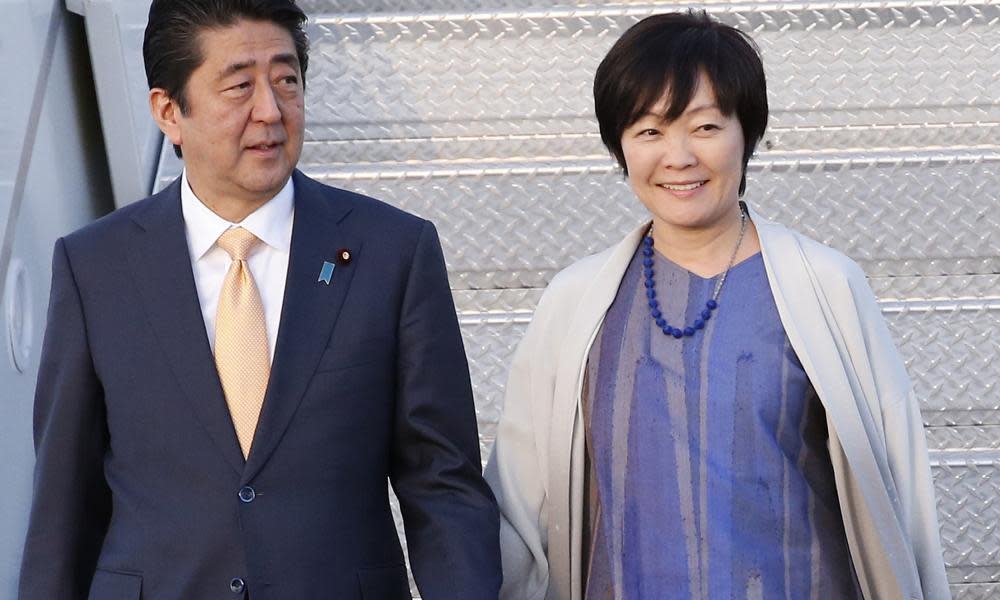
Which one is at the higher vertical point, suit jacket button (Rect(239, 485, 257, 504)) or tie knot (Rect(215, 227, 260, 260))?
tie knot (Rect(215, 227, 260, 260))

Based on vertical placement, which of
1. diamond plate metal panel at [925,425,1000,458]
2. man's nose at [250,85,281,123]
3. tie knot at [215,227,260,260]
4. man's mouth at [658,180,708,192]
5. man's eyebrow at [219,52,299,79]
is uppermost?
man's eyebrow at [219,52,299,79]

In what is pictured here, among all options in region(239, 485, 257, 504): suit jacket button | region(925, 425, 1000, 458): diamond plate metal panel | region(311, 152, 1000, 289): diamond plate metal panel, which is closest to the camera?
region(239, 485, 257, 504): suit jacket button

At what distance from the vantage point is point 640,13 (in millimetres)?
5148

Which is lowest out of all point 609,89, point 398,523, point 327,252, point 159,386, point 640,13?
point 398,523

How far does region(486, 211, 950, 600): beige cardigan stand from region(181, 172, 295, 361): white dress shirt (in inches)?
19.0

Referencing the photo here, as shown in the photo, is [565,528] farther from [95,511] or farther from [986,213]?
[986,213]

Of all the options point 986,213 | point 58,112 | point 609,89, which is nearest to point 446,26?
point 58,112

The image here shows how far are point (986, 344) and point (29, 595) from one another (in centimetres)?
254

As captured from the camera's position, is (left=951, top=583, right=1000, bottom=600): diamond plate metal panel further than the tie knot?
Yes

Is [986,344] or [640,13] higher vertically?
[640,13]

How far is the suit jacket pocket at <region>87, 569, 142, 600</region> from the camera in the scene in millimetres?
3141

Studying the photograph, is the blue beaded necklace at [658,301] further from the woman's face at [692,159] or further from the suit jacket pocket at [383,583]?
the suit jacket pocket at [383,583]

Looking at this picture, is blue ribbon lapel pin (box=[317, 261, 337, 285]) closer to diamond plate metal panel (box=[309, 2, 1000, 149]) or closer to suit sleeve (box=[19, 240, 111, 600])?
suit sleeve (box=[19, 240, 111, 600])

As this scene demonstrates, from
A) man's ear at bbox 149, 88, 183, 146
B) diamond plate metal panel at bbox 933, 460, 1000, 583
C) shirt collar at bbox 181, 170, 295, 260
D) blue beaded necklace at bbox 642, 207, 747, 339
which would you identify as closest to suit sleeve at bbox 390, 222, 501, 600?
shirt collar at bbox 181, 170, 295, 260
